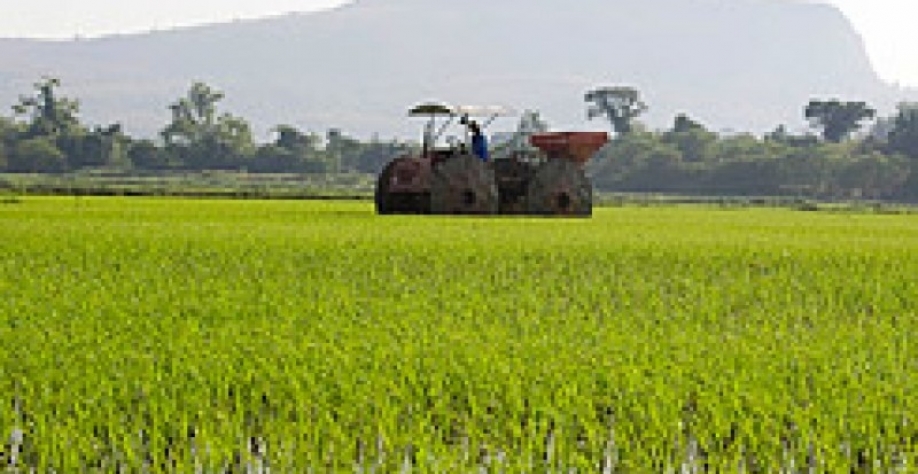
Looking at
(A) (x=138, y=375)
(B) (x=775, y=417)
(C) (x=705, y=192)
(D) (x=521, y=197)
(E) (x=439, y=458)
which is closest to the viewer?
(E) (x=439, y=458)

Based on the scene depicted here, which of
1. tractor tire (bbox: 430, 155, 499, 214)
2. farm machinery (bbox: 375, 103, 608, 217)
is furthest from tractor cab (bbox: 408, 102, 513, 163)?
tractor tire (bbox: 430, 155, 499, 214)

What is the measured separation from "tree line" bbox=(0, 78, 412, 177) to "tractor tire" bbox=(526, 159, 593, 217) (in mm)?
50688

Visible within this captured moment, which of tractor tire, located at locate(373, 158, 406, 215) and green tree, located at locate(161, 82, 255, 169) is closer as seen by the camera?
tractor tire, located at locate(373, 158, 406, 215)

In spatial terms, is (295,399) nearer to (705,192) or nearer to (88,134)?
(705,192)

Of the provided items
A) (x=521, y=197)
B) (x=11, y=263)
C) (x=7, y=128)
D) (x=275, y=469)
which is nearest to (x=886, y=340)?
(x=275, y=469)

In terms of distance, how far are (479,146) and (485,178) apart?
0.70 m

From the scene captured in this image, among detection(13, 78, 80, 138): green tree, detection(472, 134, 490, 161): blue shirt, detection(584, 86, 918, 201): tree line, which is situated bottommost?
detection(584, 86, 918, 201): tree line

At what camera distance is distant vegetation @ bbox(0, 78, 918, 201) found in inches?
2606

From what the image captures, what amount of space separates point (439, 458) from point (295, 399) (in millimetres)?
825

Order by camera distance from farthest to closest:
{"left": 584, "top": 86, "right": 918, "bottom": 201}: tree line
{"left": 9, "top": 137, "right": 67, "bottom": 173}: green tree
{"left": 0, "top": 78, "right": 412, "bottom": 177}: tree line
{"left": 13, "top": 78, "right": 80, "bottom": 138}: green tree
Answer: {"left": 13, "top": 78, "right": 80, "bottom": 138}: green tree, {"left": 0, "top": 78, "right": 412, "bottom": 177}: tree line, {"left": 9, "top": 137, "right": 67, "bottom": 173}: green tree, {"left": 584, "top": 86, "right": 918, "bottom": 201}: tree line

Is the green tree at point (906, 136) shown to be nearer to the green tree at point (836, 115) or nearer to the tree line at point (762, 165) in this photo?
the tree line at point (762, 165)

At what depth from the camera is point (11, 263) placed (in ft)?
→ 30.9

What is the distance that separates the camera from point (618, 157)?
80.4m

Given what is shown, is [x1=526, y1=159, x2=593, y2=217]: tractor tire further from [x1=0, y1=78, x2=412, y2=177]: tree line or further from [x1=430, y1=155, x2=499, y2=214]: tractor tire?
[x1=0, y1=78, x2=412, y2=177]: tree line
